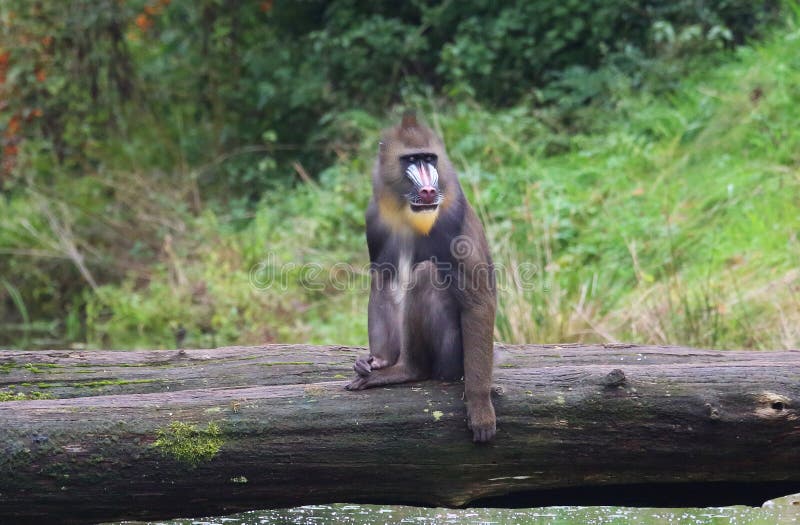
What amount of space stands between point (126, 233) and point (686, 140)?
5.15 m

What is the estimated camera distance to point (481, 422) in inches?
128

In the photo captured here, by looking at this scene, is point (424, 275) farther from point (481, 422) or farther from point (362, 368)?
point (481, 422)

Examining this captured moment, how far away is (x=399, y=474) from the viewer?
327 centimetres

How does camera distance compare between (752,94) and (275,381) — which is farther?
(752,94)

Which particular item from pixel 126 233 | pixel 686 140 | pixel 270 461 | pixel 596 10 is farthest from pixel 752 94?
pixel 270 461

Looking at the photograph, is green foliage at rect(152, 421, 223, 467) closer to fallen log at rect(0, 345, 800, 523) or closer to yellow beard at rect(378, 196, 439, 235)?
fallen log at rect(0, 345, 800, 523)

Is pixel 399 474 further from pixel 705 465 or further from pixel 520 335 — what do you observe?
pixel 520 335

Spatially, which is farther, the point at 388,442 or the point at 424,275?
the point at 424,275

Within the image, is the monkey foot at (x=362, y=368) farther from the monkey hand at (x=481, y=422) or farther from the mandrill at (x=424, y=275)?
the monkey hand at (x=481, y=422)

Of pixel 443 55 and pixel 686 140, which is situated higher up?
pixel 443 55

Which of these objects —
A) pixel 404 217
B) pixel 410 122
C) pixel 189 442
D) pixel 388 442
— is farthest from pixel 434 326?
pixel 189 442

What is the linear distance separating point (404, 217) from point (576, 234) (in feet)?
13.5

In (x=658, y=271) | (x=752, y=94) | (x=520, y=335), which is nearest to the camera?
(x=520, y=335)

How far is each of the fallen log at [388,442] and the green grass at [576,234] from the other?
2243mm
